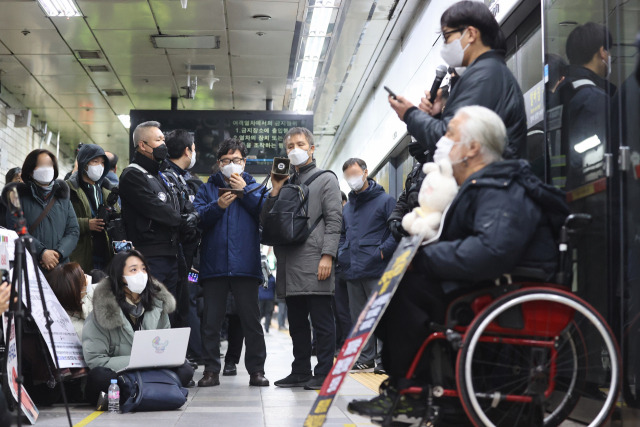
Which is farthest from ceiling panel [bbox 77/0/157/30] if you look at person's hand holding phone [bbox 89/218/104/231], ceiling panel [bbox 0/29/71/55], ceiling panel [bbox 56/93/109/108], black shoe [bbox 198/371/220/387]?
black shoe [bbox 198/371/220/387]

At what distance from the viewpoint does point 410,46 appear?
9891mm

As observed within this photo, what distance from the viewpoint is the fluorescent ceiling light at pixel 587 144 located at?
3.57 metres

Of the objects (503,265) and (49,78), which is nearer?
(503,265)

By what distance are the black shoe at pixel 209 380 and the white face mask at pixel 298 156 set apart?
1.46m

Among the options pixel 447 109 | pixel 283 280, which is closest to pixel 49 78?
pixel 283 280

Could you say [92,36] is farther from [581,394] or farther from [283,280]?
[581,394]

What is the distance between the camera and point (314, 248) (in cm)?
532

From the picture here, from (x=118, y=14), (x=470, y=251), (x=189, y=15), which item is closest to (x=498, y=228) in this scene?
(x=470, y=251)

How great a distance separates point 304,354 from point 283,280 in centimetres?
49

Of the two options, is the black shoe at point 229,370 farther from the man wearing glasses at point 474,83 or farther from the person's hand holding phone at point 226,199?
the man wearing glasses at point 474,83

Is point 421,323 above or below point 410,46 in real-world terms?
below

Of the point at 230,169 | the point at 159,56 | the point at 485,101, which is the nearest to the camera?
the point at 485,101

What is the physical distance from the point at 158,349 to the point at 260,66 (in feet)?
26.5

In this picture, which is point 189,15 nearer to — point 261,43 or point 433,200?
point 261,43
